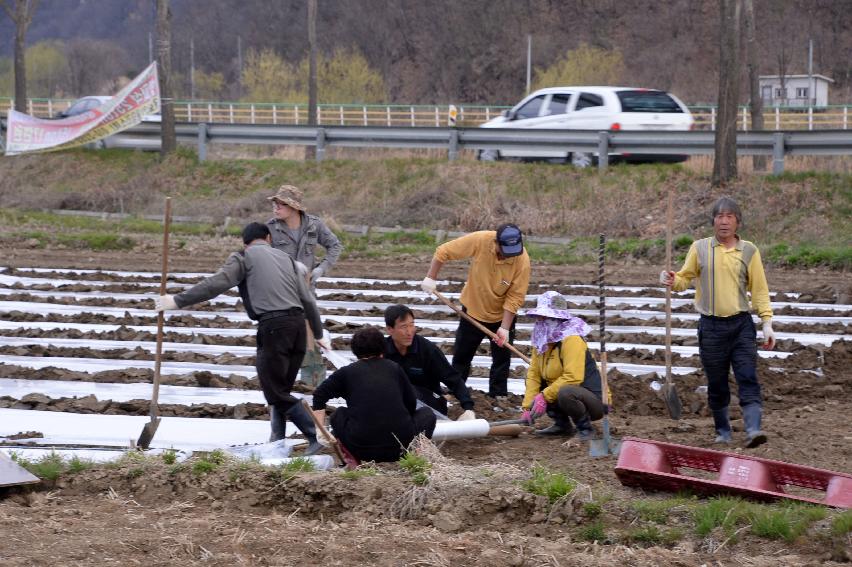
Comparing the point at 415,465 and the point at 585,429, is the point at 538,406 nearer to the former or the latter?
the point at 585,429

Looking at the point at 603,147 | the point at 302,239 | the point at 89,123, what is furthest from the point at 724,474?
the point at 89,123

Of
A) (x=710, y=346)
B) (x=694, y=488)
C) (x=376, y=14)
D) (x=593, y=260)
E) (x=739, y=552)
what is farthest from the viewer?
(x=376, y=14)

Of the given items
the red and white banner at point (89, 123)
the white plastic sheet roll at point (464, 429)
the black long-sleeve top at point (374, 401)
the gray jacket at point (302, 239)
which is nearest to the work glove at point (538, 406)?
the white plastic sheet roll at point (464, 429)

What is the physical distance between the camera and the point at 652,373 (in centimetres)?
987

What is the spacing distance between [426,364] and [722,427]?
2.00m

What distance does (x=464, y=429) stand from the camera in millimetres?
7809

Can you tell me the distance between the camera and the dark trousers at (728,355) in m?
7.66

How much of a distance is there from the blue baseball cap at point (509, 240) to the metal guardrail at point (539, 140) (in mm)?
12263

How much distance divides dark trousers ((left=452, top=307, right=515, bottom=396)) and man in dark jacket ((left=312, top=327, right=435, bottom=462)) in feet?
7.11

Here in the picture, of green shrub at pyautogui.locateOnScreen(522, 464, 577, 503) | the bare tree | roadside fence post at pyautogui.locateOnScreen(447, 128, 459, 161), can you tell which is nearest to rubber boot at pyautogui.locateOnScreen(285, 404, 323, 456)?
green shrub at pyautogui.locateOnScreen(522, 464, 577, 503)

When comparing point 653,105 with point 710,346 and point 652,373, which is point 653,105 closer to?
point 652,373

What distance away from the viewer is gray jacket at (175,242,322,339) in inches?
295

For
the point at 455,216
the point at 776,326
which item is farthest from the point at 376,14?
the point at 776,326

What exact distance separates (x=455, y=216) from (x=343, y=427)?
44.3 ft
